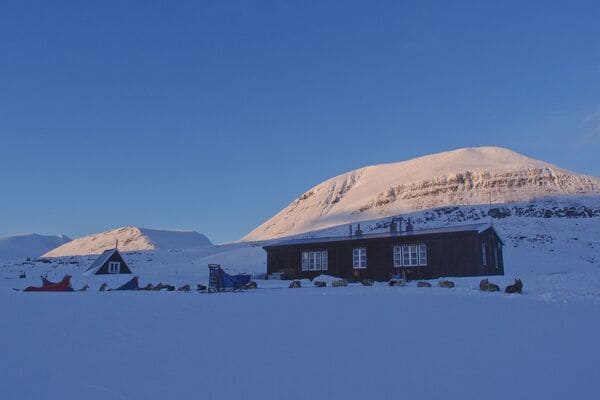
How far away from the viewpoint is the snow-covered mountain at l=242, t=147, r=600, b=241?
3868 inches

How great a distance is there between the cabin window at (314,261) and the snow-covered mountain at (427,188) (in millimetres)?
69024

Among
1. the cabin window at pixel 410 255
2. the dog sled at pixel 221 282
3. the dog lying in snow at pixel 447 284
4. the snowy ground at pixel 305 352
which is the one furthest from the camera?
the cabin window at pixel 410 255

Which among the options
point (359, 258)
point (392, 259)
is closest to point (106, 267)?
point (359, 258)

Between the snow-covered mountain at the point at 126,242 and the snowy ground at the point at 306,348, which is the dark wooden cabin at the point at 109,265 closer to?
the snowy ground at the point at 306,348

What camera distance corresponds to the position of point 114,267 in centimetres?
3334

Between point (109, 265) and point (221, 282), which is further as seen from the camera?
point (109, 265)

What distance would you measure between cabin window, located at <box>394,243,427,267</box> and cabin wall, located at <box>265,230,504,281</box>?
0.71 feet

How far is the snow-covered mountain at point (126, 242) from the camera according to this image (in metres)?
128

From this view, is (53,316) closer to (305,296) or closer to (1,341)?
(1,341)

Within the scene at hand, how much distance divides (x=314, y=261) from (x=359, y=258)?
306 cm

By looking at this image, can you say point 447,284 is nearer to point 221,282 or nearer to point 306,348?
point 221,282

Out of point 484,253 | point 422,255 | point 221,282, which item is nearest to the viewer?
point 221,282

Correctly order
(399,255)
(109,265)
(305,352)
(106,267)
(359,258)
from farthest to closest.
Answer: (109,265)
(106,267)
(359,258)
(399,255)
(305,352)

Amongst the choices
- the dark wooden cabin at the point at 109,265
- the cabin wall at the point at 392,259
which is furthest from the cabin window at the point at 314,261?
the dark wooden cabin at the point at 109,265
